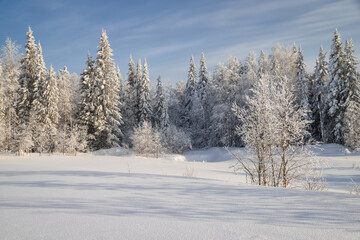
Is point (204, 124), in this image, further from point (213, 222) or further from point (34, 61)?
point (213, 222)

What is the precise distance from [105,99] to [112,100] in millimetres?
1452

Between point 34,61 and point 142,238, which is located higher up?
point 34,61

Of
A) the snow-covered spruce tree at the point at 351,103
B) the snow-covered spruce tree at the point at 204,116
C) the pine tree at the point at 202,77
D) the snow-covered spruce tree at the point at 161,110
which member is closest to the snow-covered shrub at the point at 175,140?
the snow-covered spruce tree at the point at 161,110

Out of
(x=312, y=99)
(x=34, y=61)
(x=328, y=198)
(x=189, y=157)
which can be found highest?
(x=34, y=61)

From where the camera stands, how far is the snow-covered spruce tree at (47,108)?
22275 millimetres

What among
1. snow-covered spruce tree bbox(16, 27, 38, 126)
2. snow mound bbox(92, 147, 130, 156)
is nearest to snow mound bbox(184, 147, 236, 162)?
snow mound bbox(92, 147, 130, 156)

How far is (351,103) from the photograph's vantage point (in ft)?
72.3

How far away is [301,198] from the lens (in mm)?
2982

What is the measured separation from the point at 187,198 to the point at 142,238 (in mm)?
1362

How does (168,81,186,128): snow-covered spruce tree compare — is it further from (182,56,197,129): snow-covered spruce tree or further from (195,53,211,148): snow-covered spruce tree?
(195,53,211,148): snow-covered spruce tree

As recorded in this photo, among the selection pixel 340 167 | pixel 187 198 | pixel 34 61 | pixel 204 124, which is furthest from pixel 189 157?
pixel 187 198

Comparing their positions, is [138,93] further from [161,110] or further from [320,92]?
[320,92]

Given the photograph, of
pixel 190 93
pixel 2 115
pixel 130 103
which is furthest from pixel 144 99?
pixel 2 115

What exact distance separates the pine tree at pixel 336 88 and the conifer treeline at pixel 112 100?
0.10 meters
